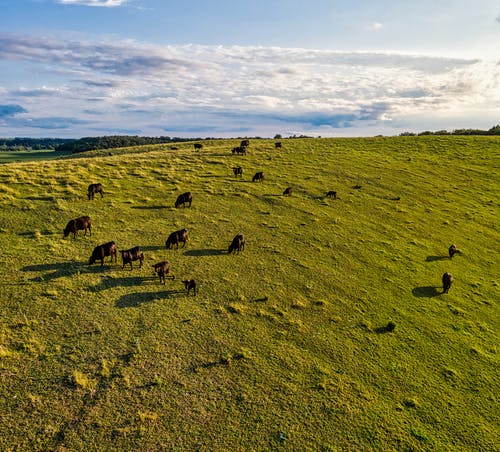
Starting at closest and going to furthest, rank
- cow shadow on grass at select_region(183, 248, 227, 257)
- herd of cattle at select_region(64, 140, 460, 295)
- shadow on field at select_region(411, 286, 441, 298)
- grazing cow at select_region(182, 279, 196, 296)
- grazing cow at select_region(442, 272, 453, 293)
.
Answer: grazing cow at select_region(182, 279, 196, 296), herd of cattle at select_region(64, 140, 460, 295), shadow on field at select_region(411, 286, 441, 298), grazing cow at select_region(442, 272, 453, 293), cow shadow on grass at select_region(183, 248, 227, 257)

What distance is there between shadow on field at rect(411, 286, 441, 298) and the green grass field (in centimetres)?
11

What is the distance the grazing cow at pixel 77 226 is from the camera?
81.1 ft

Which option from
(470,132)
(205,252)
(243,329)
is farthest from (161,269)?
(470,132)

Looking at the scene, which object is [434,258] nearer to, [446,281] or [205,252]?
[446,281]

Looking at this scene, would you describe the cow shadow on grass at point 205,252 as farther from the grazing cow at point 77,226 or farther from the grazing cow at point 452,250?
the grazing cow at point 452,250

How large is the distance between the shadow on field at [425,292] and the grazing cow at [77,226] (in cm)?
2514

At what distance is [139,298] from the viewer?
18.7 m

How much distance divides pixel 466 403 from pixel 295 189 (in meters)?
30.2

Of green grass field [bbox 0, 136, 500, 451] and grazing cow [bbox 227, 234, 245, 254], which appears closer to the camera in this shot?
green grass field [bbox 0, 136, 500, 451]

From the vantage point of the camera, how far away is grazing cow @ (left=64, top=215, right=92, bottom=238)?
24.7 metres

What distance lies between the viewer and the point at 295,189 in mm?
42375

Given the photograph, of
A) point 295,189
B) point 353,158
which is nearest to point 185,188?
point 295,189

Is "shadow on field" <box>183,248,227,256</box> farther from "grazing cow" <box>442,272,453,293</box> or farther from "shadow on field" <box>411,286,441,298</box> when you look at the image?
"grazing cow" <box>442,272,453,293</box>

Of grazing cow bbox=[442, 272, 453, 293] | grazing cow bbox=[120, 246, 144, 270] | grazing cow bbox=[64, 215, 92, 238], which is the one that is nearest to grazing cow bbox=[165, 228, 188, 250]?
grazing cow bbox=[120, 246, 144, 270]
